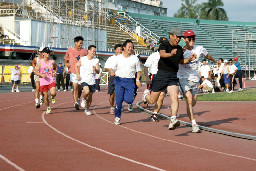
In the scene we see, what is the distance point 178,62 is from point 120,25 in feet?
185

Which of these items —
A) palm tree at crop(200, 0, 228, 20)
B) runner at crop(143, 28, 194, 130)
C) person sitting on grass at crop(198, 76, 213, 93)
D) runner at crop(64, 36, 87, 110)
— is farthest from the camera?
palm tree at crop(200, 0, 228, 20)

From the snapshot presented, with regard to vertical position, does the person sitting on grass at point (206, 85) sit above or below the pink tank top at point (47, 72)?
below

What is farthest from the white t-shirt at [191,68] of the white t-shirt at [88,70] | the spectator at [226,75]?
the spectator at [226,75]

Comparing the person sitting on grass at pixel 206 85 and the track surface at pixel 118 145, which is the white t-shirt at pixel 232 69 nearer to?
the person sitting on grass at pixel 206 85

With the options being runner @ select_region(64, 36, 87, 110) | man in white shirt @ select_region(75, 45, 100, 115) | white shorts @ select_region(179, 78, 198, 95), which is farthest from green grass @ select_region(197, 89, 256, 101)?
white shorts @ select_region(179, 78, 198, 95)

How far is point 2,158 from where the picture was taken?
292 inches

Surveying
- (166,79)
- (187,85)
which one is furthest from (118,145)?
(187,85)

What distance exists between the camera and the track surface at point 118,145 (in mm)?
7066

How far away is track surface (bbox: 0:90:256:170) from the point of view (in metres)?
7.07

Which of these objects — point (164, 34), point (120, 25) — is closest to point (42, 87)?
point (120, 25)

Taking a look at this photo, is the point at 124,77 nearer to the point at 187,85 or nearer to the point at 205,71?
the point at 187,85

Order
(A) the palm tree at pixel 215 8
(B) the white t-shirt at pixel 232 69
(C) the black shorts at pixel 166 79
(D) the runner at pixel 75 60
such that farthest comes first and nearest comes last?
(A) the palm tree at pixel 215 8
(B) the white t-shirt at pixel 232 69
(D) the runner at pixel 75 60
(C) the black shorts at pixel 166 79

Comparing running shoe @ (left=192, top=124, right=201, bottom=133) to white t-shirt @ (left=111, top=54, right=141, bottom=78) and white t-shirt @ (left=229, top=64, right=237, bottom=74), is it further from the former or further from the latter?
white t-shirt @ (left=229, top=64, right=237, bottom=74)

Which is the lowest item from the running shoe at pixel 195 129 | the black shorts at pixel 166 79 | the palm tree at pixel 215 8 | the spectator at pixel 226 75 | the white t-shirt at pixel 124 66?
the running shoe at pixel 195 129
